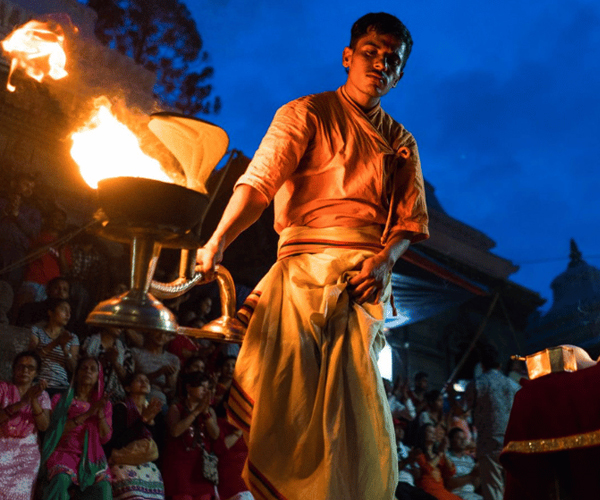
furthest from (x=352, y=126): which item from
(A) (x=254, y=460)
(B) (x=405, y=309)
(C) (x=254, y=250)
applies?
(B) (x=405, y=309)

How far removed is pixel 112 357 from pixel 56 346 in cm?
55

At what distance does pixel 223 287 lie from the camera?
2.29 metres

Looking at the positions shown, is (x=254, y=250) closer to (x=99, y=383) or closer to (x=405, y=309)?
(x=405, y=309)

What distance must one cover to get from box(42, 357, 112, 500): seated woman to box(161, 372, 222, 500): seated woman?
1.92ft

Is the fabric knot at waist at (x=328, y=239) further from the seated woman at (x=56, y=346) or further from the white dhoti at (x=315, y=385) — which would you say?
the seated woman at (x=56, y=346)

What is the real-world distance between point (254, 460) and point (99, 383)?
3.68 m

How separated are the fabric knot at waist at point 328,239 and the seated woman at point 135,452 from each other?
3.22 meters

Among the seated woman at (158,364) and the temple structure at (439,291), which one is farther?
the temple structure at (439,291)

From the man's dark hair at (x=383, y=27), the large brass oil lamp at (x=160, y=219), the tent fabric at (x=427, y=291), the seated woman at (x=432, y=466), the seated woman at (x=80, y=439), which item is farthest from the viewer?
the tent fabric at (x=427, y=291)

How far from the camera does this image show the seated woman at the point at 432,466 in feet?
22.7

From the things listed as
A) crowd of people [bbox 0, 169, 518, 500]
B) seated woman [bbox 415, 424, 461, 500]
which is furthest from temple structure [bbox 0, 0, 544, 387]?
seated woman [bbox 415, 424, 461, 500]

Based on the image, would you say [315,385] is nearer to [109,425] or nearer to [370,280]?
[370,280]

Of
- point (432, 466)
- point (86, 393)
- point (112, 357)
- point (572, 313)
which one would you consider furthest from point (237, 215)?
point (572, 313)

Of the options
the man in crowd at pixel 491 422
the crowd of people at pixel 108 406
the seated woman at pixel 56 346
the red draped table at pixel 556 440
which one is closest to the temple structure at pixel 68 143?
the crowd of people at pixel 108 406
